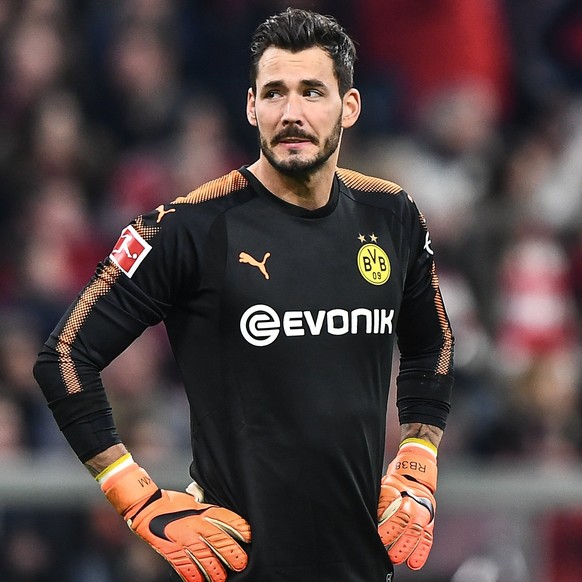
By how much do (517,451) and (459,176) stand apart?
6.18ft

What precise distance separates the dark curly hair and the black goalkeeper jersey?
352mm

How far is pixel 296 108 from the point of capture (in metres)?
3.60

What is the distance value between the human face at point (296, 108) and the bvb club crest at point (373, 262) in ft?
0.87

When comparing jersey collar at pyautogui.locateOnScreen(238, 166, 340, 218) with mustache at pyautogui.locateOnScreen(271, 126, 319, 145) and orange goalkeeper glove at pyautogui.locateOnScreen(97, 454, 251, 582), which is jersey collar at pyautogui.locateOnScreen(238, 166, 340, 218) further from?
orange goalkeeper glove at pyautogui.locateOnScreen(97, 454, 251, 582)

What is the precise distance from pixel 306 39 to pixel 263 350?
0.80m

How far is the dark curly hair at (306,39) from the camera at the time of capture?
144 inches

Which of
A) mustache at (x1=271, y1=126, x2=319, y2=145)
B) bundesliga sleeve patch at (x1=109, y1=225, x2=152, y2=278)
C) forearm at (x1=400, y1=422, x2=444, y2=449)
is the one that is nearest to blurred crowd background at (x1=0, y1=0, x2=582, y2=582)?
forearm at (x1=400, y1=422, x2=444, y2=449)

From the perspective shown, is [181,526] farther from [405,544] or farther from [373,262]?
[373,262]

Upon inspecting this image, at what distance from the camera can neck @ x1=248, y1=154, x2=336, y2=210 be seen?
12.3 feet

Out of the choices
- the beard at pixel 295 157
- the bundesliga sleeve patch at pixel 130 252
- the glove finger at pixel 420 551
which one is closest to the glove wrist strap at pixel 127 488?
the bundesliga sleeve patch at pixel 130 252

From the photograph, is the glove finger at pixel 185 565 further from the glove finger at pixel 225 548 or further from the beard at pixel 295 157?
the beard at pixel 295 157

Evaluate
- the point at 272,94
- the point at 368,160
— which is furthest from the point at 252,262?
the point at 368,160

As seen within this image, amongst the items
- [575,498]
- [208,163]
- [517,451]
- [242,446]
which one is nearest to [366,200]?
[242,446]

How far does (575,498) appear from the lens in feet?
20.8
